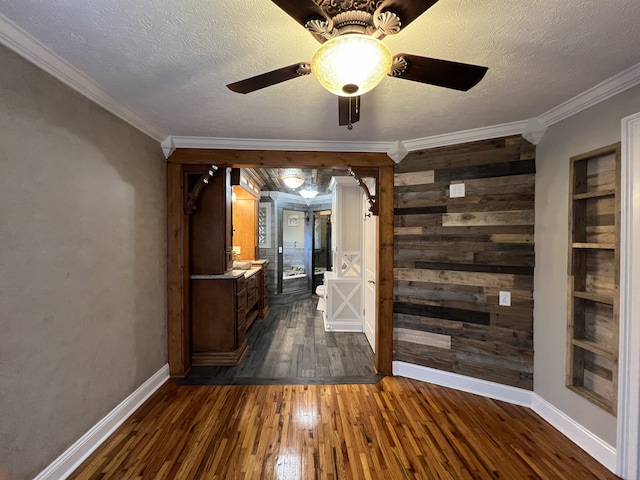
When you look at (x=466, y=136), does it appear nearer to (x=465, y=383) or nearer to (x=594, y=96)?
(x=594, y=96)

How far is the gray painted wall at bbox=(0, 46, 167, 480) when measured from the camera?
1.37 m

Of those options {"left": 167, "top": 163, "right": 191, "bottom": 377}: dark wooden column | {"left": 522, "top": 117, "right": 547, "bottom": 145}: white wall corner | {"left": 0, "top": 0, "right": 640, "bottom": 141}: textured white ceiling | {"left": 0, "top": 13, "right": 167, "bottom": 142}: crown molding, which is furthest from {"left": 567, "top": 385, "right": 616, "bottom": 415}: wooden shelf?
{"left": 0, "top": 13, "right": 167, "bottom": 142}: crown molding

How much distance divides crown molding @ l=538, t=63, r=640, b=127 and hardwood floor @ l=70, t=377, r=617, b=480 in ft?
7.61

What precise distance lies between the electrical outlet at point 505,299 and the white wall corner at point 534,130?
50.7 inches

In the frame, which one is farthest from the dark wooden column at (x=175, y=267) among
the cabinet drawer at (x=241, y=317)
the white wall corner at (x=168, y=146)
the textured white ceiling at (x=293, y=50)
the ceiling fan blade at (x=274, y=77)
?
the ceiling fan blade at (x=274, y=77)

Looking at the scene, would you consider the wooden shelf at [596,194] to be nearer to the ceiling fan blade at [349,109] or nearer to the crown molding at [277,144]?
the crown molding at [277,144]

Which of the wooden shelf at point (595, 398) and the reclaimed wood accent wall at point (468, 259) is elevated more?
the reclaimed wood accent wall at point (468, 259)

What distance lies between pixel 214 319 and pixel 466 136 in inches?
122

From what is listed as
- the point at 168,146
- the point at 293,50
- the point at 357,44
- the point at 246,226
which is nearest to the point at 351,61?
the point at 357,44

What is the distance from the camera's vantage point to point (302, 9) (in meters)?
0.94

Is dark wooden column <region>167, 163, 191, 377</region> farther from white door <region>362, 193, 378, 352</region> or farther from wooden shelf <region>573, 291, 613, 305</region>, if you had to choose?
wooden shelf <region>573, 291, 613, 305</region>

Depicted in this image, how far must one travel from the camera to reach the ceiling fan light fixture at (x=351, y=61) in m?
1.00

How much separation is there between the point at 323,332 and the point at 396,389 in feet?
5.65

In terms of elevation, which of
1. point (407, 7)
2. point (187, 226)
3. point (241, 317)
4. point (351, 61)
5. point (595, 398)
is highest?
point (407, 7)
